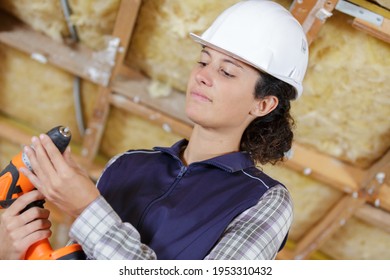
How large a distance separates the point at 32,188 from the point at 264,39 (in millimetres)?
708

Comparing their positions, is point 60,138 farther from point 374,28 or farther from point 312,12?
point 374,28

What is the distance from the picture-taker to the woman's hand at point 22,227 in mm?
1029

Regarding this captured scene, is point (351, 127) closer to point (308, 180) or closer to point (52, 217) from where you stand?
point (308, 180)

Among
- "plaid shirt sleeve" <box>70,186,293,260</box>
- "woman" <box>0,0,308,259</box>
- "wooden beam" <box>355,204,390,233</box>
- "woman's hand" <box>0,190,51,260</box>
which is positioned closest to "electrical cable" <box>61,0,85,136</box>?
"woman" <box>0,0,308,259</box>

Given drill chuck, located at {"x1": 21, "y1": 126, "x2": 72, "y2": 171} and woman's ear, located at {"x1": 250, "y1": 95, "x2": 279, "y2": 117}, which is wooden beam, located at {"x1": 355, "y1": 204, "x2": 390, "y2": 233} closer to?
woman's ear, located at {"x1": 250, "y1": 95, "x2": 279, "y2": 117}

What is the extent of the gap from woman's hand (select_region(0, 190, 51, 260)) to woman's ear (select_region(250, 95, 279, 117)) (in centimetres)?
61

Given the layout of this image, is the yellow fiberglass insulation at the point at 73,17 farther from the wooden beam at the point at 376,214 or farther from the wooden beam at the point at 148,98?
the wooden beam at the point at 376,214

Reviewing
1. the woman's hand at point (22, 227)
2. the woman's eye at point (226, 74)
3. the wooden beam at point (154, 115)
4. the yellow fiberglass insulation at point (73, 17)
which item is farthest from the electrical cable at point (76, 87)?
the woman's hand at point (22, 227)

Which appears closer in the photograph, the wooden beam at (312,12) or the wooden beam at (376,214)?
the wooden beam at (312,12)

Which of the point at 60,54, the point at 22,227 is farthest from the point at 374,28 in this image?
the point at 60,54

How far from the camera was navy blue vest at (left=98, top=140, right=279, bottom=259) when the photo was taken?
1062mm

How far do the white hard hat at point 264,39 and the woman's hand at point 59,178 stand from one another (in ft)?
1.69

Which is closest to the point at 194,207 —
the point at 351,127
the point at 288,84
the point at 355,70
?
the point at 288,84

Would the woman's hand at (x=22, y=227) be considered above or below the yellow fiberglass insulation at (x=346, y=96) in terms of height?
below
